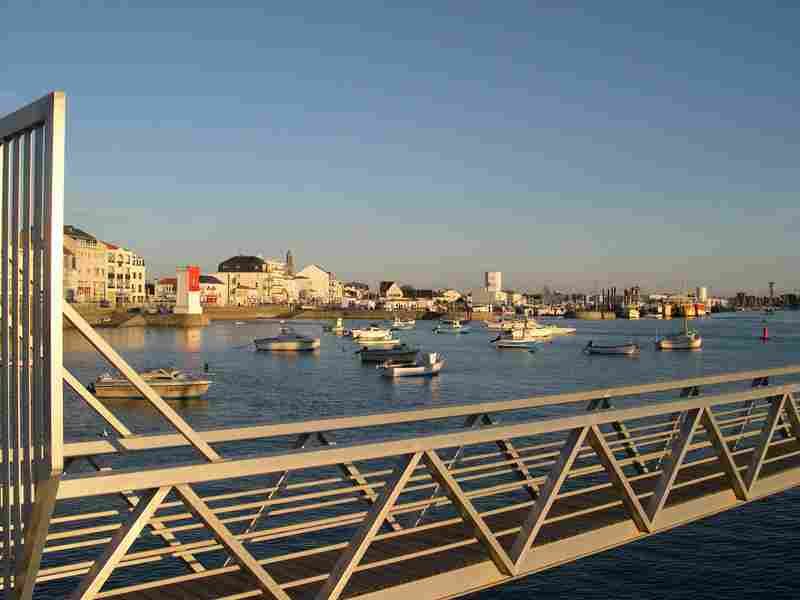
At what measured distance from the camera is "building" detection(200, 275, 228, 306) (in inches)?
7219

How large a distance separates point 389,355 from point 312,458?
64.8 metres

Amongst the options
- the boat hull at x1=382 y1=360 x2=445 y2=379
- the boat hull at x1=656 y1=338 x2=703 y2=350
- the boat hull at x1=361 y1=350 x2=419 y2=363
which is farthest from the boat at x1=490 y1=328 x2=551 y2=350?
the boat hull at x1=382 y1=360 x2=445 y2=379

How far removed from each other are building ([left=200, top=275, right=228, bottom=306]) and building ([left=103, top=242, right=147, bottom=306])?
22.4 meters

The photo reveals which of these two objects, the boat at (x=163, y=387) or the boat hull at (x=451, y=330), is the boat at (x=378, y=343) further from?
the boat hull at (x=451, y=330)

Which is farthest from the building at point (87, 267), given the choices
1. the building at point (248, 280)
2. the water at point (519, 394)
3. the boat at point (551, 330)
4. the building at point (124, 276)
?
the boat at point (551, 330)

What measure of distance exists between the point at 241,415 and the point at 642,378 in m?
35.4

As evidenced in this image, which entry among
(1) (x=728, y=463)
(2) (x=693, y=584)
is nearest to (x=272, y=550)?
(2) (x=693, y=584)

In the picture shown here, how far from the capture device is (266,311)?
182750 mm

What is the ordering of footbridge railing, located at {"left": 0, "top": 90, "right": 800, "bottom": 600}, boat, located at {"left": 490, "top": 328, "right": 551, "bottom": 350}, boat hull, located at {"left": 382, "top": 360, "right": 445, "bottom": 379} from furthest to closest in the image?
boat, located at {"left": 490, "top": 328, "right": 551, "bottom": 350} < boat hull, located at {"left": 382, "top": 360, "right": 445, "bottom": 379} < footbridge railing, located at {"left": 0, "top": 90, "right": 800, "bottom": 600}

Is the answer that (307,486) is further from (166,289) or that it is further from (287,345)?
(166,289)

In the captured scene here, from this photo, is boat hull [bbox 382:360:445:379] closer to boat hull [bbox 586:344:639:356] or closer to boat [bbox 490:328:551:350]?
boat hull [bbox 586:344:639:356]

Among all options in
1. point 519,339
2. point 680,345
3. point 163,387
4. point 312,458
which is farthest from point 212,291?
point 312,458

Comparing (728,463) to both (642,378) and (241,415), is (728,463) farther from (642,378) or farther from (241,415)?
(642,378)

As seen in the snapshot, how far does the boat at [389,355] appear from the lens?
222 feet
